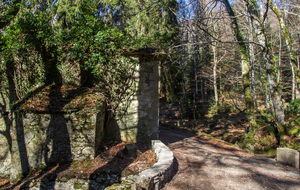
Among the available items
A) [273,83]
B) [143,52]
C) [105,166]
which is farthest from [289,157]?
[143,52]

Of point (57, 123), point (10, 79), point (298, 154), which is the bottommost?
point (298, 154)

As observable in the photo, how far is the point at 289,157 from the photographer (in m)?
4.71

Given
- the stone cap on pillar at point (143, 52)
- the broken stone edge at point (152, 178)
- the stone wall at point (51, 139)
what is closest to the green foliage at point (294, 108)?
the stone cap on pillar at point (143, 52)

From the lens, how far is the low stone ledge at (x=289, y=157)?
4.50 metres

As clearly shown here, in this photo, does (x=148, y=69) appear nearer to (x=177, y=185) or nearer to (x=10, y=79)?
(x=177, y=185)

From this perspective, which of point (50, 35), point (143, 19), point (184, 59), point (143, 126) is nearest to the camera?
point (50, 35)

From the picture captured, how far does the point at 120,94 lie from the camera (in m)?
6.40

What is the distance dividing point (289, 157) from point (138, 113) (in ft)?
15.1

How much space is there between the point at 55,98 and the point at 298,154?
7.00 metres

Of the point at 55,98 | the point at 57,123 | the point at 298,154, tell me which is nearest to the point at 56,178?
the point at 57,123

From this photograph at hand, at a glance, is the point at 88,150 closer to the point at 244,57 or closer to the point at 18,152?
the point at 18,152

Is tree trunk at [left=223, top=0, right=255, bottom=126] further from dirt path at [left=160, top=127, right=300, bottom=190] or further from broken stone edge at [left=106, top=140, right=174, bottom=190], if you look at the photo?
broken stone edge at [left=106, top=140, right=174, bottom=190]

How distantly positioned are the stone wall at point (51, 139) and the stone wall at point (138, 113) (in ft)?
4.93

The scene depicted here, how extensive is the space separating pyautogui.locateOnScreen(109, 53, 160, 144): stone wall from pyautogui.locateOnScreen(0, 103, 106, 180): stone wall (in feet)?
4.93
